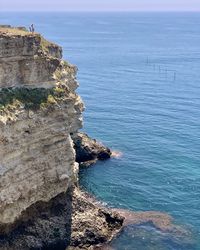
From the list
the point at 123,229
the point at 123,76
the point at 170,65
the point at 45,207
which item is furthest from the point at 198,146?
the point at 170,65

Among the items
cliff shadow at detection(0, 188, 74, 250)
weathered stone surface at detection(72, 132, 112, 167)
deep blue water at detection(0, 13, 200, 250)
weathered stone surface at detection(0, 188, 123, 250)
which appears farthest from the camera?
weathered stone surface at detection(72, 132, 112, 167)

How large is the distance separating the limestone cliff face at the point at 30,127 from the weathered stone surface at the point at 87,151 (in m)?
23.8

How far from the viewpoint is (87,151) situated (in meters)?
79.0

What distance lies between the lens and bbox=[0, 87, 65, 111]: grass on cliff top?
4694cm

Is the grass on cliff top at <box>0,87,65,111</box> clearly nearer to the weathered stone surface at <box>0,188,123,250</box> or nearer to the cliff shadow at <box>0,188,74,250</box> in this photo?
the cliff shadow at <box>0,188,74,250</box>

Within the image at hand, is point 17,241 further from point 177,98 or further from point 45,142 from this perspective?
point 177,98

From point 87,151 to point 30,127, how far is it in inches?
1267

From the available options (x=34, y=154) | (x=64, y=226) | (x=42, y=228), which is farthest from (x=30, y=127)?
(x=64, y=226)

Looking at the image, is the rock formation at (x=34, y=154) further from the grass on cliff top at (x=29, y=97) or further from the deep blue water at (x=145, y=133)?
the deep blue water at (x=145, y=133)

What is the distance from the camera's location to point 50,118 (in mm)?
50094

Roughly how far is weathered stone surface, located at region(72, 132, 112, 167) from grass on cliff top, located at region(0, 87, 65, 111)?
24936 mm

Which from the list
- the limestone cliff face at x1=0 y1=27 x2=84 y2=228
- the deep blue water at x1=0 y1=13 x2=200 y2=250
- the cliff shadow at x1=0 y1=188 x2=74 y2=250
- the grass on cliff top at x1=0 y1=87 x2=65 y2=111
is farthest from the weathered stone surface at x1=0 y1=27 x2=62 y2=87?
the deep blue water at x1=0 y1=13 x2=200 y2=250

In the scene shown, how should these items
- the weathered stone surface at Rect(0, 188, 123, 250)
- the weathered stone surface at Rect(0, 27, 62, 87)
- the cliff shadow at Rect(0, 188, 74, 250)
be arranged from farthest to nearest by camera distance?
the weathered stone surface at Rect(0, 188, 123, 250), the cliff shadow at Rect(0, 188, 74, 250), the weathered stone surface at Rect(0, 27, 62, 87)

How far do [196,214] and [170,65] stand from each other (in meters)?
102
